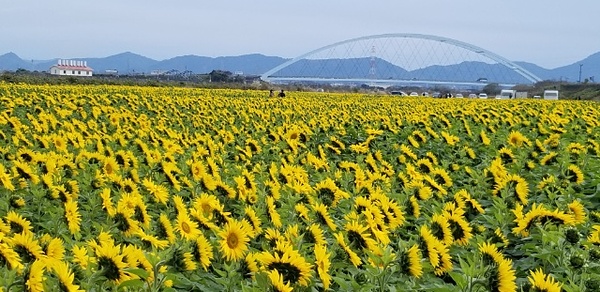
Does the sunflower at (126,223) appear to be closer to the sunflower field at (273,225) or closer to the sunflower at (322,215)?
the sunflower field at (273,225)

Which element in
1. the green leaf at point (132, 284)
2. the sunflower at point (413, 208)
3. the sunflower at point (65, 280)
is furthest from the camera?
the sunflower at point (413, 208)

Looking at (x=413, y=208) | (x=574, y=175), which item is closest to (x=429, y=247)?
(x=413, y=208)

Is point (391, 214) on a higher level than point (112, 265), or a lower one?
lower

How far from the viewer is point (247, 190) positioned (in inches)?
150

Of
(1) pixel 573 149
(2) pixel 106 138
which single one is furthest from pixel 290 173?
(1) pixel 573 149

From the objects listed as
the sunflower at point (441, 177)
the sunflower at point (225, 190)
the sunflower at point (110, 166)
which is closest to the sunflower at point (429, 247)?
the sunflower at point (225, 190)

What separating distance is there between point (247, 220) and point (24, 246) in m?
1.02

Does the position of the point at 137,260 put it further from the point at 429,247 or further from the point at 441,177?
the point at 441,177

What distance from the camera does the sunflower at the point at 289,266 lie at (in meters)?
2.16

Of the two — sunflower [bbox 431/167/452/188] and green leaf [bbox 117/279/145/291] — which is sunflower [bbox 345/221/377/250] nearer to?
green leaf [bbox 117/279/145/291]

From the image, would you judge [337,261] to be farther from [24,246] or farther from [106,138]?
[106,138]

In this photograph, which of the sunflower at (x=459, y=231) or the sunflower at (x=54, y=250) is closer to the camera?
the sunflower at (x=54, y=250)

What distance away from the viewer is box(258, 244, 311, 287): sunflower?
2162mm

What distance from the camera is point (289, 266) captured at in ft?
7.10
